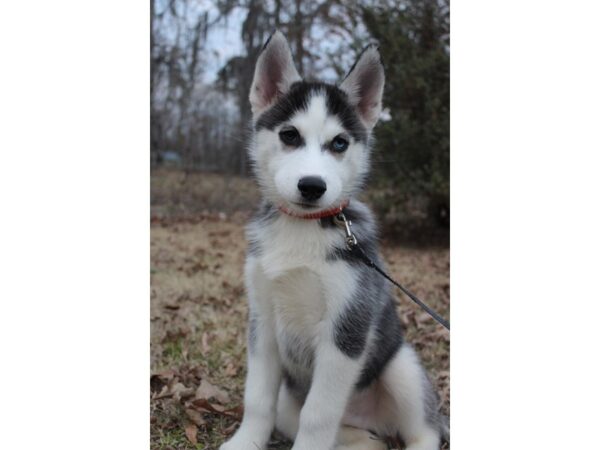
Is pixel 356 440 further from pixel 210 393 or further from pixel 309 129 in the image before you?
pixel 309 129

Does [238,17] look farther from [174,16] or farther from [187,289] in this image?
[187,289]

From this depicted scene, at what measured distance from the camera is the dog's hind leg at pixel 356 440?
210 centimetres

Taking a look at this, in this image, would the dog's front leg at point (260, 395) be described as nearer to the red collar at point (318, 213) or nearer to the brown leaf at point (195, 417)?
the brown leaf at point (195, 417)

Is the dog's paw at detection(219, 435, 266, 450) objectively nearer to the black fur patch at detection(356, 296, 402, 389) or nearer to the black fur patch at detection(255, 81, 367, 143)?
the black fur patch at detection(356, 296, 402, 389)

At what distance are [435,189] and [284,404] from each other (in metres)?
1.39

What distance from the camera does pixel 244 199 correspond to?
10.4 feet

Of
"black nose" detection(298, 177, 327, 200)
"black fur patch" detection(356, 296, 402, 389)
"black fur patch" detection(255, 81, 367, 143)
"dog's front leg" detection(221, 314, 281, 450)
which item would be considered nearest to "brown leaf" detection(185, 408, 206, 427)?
"dog's front leg" detection(221, 314, 281, 450)

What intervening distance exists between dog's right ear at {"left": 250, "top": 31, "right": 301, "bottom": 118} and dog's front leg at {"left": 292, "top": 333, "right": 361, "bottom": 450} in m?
0.88

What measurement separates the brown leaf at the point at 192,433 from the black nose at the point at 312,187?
3.26 ft

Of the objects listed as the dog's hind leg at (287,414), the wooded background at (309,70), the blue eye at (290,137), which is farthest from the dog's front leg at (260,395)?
the wooded background at (309,70)

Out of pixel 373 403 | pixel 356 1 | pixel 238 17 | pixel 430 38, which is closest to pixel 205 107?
pixel 238 17

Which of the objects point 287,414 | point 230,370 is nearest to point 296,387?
point 287,414

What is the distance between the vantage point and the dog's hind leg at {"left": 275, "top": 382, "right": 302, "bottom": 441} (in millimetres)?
2211
